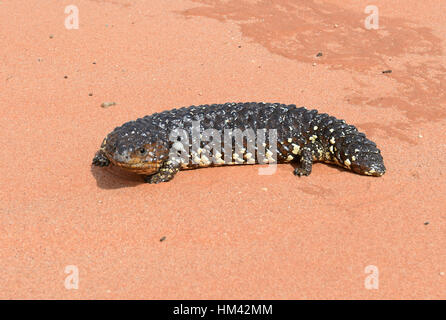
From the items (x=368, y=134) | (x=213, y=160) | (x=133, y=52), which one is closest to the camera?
(x=213, y=160)

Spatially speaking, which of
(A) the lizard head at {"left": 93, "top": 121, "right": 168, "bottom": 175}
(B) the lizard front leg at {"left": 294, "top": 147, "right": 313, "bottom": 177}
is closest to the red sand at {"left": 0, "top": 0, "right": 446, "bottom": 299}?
(B) the lizard front leg at {"left": 294, "top": 147, "right": 313, "bottom": 177}

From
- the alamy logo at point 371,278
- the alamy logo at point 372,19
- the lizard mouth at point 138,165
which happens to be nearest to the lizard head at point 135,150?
the lizard mouth at point 138,165

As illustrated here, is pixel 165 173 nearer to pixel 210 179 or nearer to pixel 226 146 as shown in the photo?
pixel 210 179

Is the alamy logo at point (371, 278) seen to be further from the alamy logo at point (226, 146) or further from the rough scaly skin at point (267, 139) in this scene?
the alamy logo at point (226, 146)

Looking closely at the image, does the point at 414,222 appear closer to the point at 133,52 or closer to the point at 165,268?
the point at 165,268

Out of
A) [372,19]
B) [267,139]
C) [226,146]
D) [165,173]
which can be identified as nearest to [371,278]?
[267,139]

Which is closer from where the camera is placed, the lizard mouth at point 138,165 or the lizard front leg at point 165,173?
the lizard mouth at point 138,165

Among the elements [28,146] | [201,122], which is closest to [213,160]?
[201,122]
